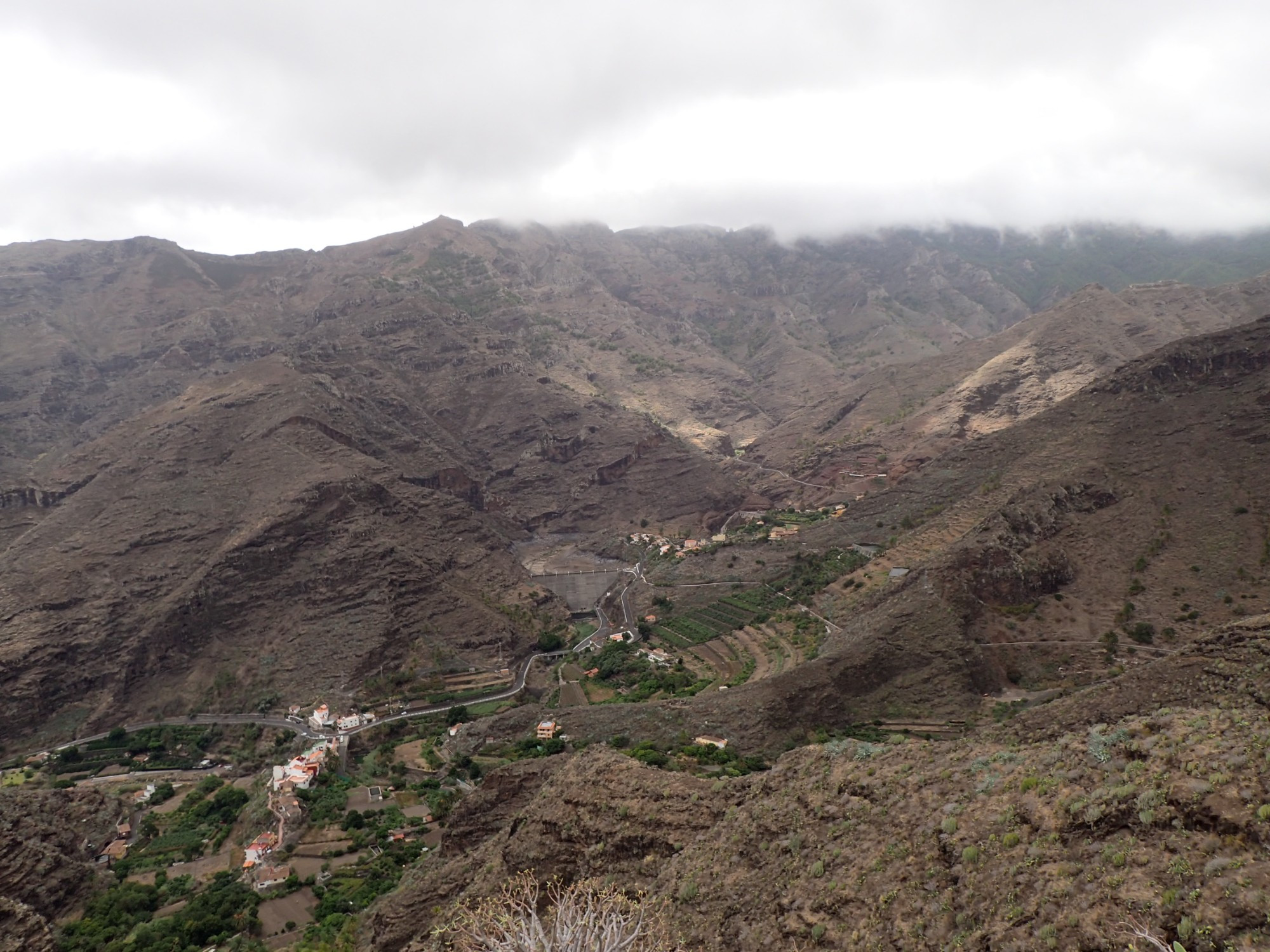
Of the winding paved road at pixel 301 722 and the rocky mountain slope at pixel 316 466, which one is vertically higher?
the rocky mountain slope at pixel 316 466

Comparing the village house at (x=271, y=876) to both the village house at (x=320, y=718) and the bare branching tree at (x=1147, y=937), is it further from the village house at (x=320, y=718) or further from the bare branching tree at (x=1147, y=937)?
the bare branching tree at (x=1147, y=937)

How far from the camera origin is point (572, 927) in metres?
15.9

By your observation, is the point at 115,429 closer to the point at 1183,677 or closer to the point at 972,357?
→ the point at 1183,677

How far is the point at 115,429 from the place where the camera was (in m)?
104

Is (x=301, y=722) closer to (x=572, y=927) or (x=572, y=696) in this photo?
(x=572, y=696)

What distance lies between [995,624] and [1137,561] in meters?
12.8

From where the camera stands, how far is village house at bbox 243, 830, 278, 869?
145 feet

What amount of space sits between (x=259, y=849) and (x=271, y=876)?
3.64 meters

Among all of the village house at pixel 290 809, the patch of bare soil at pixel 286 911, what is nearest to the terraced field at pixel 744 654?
the village house at pixel 290 809

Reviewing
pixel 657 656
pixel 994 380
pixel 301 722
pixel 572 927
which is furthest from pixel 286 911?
pixel 994 380

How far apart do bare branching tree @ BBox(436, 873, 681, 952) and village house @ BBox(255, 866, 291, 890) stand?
2448 cm

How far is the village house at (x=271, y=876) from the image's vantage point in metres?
40.9

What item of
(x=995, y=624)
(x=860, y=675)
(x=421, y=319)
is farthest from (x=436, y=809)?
(x=421, y=319)

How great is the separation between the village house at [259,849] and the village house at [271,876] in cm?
155
